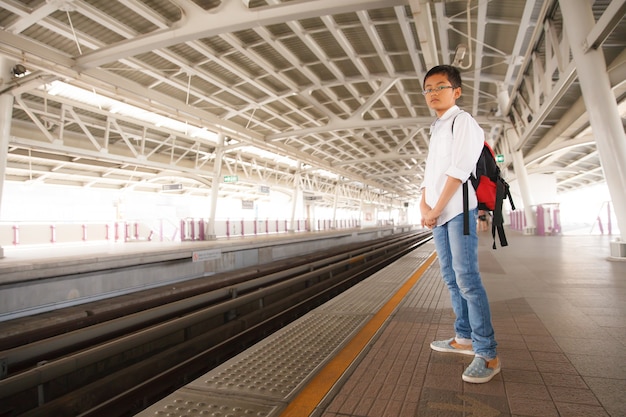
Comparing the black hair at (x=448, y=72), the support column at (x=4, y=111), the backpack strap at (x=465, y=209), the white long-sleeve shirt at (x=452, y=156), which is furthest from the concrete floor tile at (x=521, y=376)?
the support column at (x=4, y=111)

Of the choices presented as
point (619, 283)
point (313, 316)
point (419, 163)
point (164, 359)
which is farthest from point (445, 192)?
point (419, 163)

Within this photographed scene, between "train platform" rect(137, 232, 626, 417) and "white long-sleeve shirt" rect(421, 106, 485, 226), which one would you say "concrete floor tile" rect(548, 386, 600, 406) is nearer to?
"train platform" rect(137, 232, 626, 417)

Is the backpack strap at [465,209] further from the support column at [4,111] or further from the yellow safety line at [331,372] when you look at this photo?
Result: the support column at [4,111]

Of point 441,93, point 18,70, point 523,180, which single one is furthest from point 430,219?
point 523,180

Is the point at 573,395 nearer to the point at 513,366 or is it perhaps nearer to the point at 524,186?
the point at 513,366

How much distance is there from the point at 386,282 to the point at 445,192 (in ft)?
14.1

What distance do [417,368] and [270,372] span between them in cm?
103

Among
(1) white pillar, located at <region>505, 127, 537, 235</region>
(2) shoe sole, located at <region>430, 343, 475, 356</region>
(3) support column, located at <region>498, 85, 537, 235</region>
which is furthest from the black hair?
(1) white pillar, located at <region>505, 127, 537, 235</region>

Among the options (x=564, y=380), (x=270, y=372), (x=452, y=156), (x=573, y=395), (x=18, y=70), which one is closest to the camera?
(x=573, y=395)

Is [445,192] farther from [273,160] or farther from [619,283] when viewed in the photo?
[273,160]

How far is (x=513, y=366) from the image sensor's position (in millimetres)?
2436

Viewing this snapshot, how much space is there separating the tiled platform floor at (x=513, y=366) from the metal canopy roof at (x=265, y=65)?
5432 mm

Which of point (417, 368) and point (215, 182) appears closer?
point (417, 368)

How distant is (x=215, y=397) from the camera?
2.19 m
